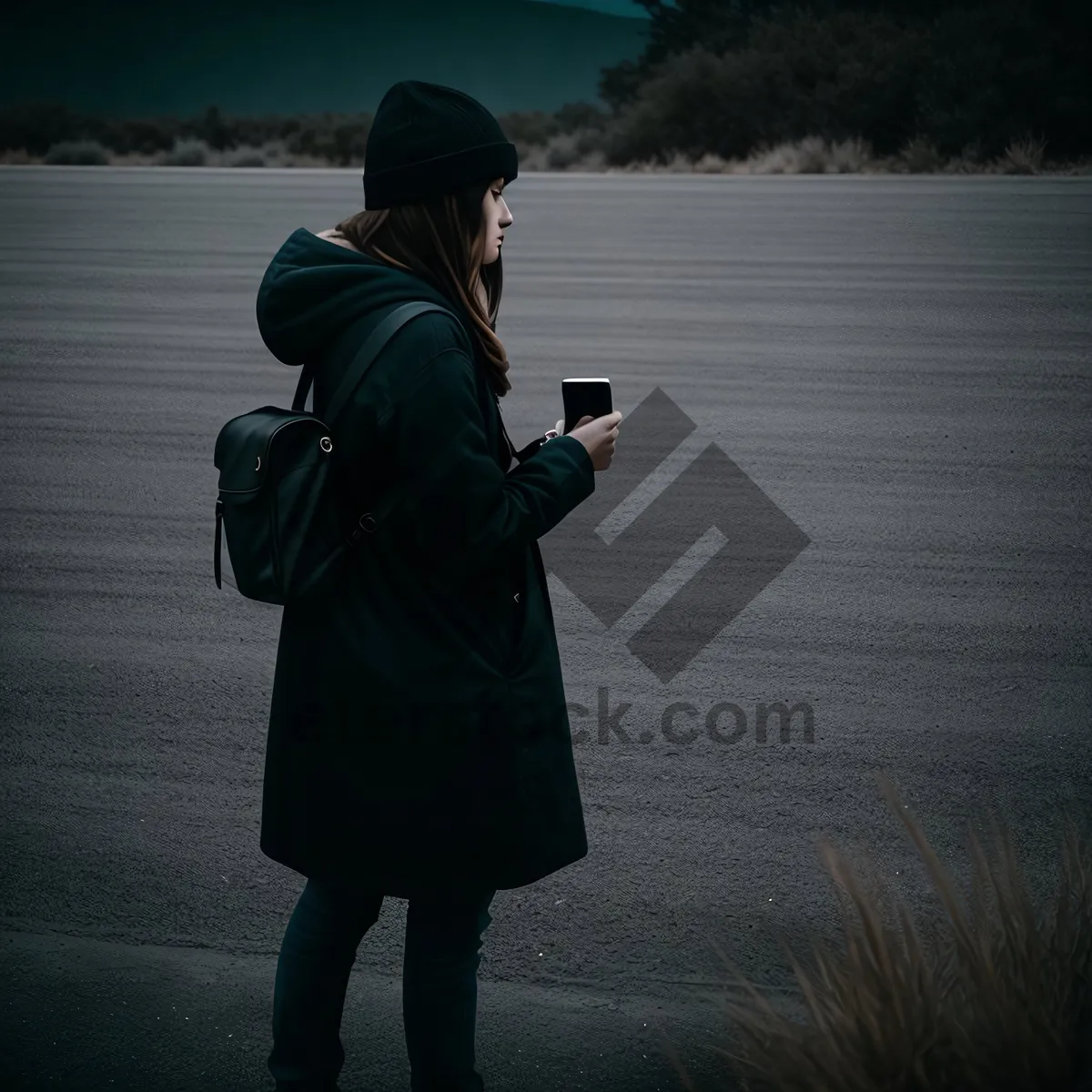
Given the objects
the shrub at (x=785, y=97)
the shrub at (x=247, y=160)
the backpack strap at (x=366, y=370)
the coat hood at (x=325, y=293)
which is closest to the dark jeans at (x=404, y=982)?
the backpack strap at (x=366, y=370)

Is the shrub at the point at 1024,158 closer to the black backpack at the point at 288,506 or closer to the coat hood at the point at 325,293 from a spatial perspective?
the coat hood at the point at 325,293

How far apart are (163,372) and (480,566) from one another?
8.88 meters

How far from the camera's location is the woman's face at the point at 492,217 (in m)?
2.44

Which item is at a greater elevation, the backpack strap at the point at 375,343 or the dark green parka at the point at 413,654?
the backpack strap at the point at 375,343

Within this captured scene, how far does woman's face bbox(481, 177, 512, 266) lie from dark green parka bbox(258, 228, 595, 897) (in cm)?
15

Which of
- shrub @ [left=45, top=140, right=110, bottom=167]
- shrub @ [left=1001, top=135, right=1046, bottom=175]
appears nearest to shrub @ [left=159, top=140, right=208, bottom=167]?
shrub @ [left=45, top=140, right=110, bottom=167]

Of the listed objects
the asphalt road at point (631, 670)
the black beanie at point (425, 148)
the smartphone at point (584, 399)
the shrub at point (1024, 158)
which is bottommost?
the asphalt road at point (631, 670)

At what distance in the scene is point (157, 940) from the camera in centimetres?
358

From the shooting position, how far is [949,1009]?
2.39m

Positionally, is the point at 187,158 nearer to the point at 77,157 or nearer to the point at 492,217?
the point at 77,157

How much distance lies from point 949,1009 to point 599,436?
110 cm

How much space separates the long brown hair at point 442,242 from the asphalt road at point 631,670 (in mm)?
1584

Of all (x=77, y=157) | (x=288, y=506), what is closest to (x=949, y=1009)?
(x=288, y=506)

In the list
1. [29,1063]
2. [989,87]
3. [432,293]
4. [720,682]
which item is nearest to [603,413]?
[432,293]
